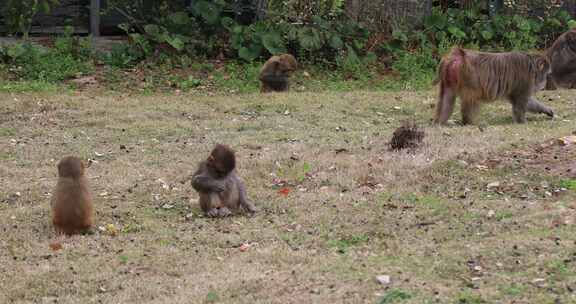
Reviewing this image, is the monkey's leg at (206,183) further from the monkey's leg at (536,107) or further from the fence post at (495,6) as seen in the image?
the fence post at (495,6)

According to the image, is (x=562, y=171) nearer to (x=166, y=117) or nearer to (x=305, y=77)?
(x=166, y=117)

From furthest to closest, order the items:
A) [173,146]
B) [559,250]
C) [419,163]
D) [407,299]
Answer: [173,146] < [419,163] < [559,250] < [407,299]

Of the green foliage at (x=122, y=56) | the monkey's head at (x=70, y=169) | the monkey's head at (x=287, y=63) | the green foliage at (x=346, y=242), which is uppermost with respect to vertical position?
the monkey's head at (x=70, y=169)

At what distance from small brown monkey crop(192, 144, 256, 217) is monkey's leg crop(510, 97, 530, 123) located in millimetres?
5177

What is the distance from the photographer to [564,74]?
15.9 meters

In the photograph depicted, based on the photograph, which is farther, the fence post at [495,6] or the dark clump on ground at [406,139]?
the fence post at [495,6]

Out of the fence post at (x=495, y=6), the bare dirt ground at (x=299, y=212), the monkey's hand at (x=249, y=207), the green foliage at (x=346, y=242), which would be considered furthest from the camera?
the fence post at (x=495, y=6)

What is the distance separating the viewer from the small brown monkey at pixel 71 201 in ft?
26.5

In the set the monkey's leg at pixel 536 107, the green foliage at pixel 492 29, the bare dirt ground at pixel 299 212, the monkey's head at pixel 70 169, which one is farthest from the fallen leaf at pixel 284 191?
the green foliage at pixel 492 29

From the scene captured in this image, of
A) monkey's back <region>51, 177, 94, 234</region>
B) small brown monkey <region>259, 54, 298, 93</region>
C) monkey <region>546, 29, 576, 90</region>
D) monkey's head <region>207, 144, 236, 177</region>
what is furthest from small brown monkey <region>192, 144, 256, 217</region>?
monkey <region>546, 29, 576, 90</region>

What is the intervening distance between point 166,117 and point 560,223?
7072 mm

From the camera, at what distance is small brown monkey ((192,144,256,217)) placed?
831 cm

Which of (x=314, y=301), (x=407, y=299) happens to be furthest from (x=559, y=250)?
(x=314, y=301)

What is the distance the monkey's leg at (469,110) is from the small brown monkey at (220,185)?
14.8 feet
